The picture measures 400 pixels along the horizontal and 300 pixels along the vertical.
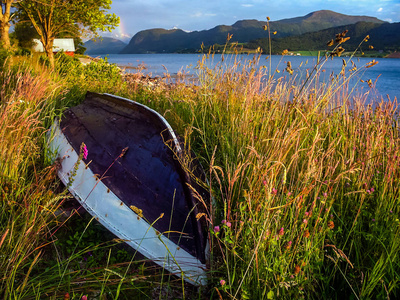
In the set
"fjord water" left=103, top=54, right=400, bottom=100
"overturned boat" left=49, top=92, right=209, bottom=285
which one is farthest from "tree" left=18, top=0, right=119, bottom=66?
"overturned boat" left=49, top=92, right=209, bottom=285

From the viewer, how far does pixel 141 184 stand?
279 cm

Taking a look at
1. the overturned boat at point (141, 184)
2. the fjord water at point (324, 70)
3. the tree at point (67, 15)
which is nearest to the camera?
the overturned boat at point (141, 184)

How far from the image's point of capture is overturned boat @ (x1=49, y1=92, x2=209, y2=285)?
2.36 metres

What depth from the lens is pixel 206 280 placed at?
2.18m

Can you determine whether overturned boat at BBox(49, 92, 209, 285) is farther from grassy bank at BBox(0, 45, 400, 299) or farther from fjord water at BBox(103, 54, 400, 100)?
fjord water at BBox(103, 54, 400, 100)

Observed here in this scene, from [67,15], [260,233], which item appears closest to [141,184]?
[260,233]

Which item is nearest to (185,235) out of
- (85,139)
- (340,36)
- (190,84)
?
(85,139)

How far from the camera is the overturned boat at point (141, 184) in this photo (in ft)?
7.73

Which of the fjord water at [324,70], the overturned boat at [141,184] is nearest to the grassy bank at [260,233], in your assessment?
the overturned boat at [141,184]

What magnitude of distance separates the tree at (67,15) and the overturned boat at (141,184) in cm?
1502

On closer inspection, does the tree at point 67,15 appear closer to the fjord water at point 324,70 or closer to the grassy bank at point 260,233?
the fjord water at point 324,70

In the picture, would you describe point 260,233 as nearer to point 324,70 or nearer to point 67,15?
point 324,70

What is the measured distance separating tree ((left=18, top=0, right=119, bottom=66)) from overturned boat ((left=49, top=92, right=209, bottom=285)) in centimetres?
1502

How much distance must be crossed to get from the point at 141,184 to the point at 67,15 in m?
17.7
